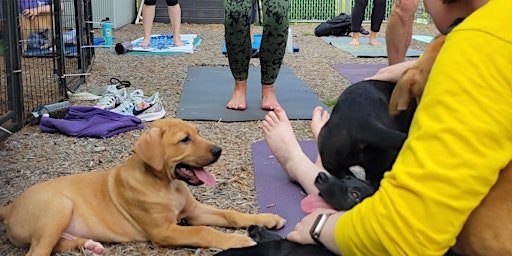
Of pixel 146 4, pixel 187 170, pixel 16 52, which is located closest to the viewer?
pixel 187 170

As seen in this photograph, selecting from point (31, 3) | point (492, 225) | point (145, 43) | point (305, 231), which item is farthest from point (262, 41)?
point (145, 43)

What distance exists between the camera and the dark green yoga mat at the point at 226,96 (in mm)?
4414

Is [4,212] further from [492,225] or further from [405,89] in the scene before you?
[492,225]

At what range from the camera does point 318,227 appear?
1.42 meters

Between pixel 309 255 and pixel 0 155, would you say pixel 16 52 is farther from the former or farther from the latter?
pixel 309 255

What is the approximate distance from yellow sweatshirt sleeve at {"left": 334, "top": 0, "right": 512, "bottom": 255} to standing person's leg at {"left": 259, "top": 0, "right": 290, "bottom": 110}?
124 inches

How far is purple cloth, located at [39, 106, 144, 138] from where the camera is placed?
12.7 feet

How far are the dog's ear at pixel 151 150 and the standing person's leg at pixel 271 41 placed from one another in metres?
2.06

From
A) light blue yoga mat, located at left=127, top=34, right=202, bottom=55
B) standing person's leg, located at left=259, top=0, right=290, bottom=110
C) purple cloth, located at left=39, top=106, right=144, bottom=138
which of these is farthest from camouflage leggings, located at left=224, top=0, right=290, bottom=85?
light blue yoga mat, located at left=127, top=34, right=202, bottom=55

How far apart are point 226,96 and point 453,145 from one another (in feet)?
13.4

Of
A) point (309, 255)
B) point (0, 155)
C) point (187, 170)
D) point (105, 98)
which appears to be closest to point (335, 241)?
point (309, 255)

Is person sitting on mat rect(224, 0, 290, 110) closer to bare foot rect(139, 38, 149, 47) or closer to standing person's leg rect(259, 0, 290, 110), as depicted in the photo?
standing person's leg rect(259, 0, 290, 110)

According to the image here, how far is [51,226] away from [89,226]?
174mm

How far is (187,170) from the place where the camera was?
2516 mm
